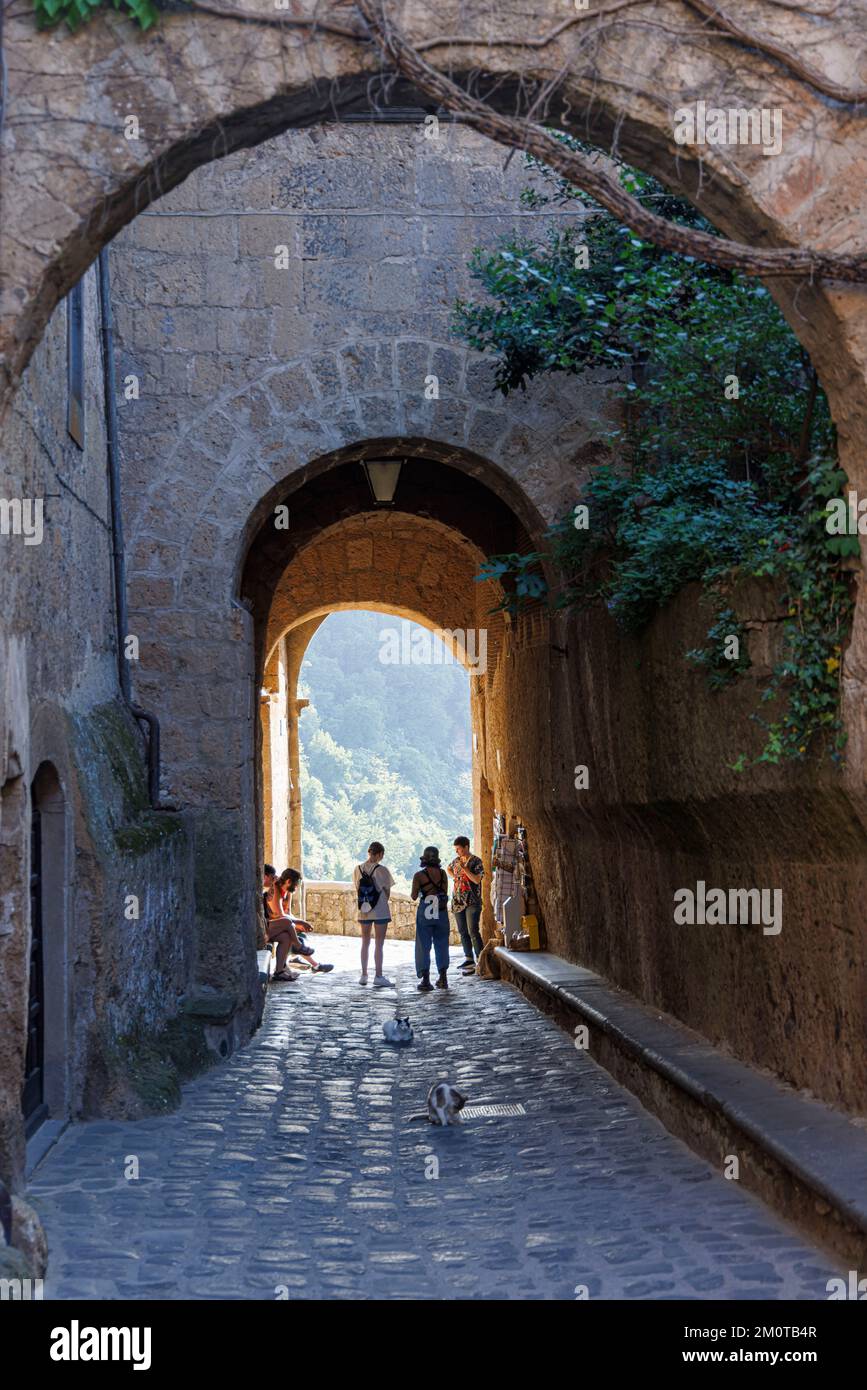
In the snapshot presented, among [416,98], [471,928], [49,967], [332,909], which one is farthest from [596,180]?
[332,909]

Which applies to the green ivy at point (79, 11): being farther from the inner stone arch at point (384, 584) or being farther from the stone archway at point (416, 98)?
the inner stone arch at point (384, 584)

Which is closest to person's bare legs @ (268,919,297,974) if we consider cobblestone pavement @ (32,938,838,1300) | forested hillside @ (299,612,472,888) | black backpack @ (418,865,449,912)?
black backpack @ (418,865,449,912)

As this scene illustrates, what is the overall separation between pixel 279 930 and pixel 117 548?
18.0 feet

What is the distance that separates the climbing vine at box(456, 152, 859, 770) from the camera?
4.80m

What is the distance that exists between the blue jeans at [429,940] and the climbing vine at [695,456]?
431 centimetres

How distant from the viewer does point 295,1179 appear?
5.66 m

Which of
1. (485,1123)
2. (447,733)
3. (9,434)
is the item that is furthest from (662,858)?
(447,733)

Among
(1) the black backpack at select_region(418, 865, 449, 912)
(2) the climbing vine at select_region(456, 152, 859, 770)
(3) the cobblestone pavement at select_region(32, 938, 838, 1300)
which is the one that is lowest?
(3) the cobblestone pavement at select_region(32, 938, 838, 1300)

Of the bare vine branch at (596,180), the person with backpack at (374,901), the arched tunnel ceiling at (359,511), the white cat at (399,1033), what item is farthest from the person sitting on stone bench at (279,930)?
the bare vine branch at (596,180)

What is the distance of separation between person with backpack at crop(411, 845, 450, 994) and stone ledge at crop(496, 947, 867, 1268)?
3.74 m

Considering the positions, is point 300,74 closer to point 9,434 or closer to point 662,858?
point 9,434

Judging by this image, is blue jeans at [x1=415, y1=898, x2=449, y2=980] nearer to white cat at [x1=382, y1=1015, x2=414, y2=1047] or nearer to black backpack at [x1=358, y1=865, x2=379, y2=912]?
black backpack at [x1=358, y1=865, x2=379, y2=912]

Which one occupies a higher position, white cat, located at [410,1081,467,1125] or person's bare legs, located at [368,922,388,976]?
person's bare legs, located at [368,922,388,976]

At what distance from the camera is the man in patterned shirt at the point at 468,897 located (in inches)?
532
